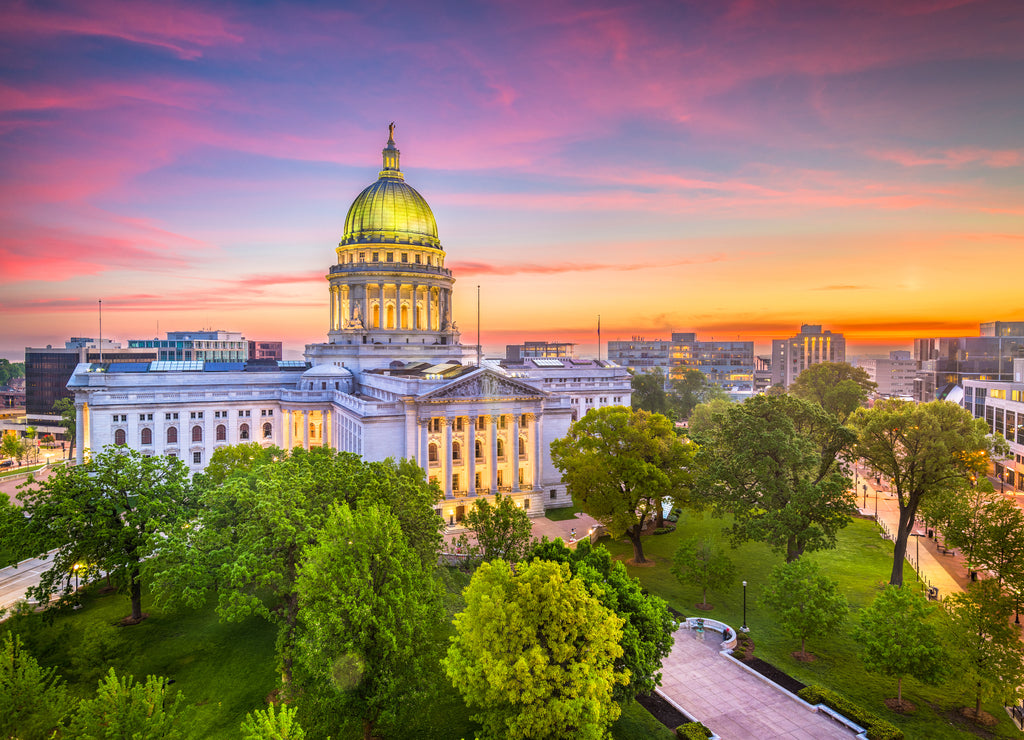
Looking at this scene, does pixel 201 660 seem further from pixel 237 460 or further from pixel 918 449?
pixel 918 449

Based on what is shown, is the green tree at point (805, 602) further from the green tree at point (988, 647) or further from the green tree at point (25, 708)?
the green tree at point (25, 708)

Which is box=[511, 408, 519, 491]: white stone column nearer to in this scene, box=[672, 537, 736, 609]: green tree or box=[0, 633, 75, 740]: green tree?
box=[672, 537, 736, 609]: green tree

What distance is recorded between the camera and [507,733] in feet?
79.0

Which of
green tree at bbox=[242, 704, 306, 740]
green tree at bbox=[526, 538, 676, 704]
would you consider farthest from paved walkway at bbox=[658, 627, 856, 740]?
green tree at bbox=[242, 704, 306, 740]

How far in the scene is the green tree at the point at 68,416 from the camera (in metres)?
105

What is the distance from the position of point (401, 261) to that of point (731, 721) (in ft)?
266

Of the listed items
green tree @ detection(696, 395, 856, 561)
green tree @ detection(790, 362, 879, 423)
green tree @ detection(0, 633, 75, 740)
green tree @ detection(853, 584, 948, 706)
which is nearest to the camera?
green tree @ detection(0, 633, 75, 740)

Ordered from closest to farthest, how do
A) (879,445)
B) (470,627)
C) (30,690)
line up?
(30,690), (470,627), (879,445)

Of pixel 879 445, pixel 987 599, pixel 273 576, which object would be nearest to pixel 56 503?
pixel 273 576

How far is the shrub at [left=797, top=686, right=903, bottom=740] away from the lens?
94.2ft

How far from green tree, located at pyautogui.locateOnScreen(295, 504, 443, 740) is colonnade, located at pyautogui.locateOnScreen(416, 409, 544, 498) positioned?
1408 inches

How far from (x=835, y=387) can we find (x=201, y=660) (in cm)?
8728

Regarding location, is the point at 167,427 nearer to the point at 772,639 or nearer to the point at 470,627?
the point at 470,627

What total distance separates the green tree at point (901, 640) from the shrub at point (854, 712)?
101 inches
